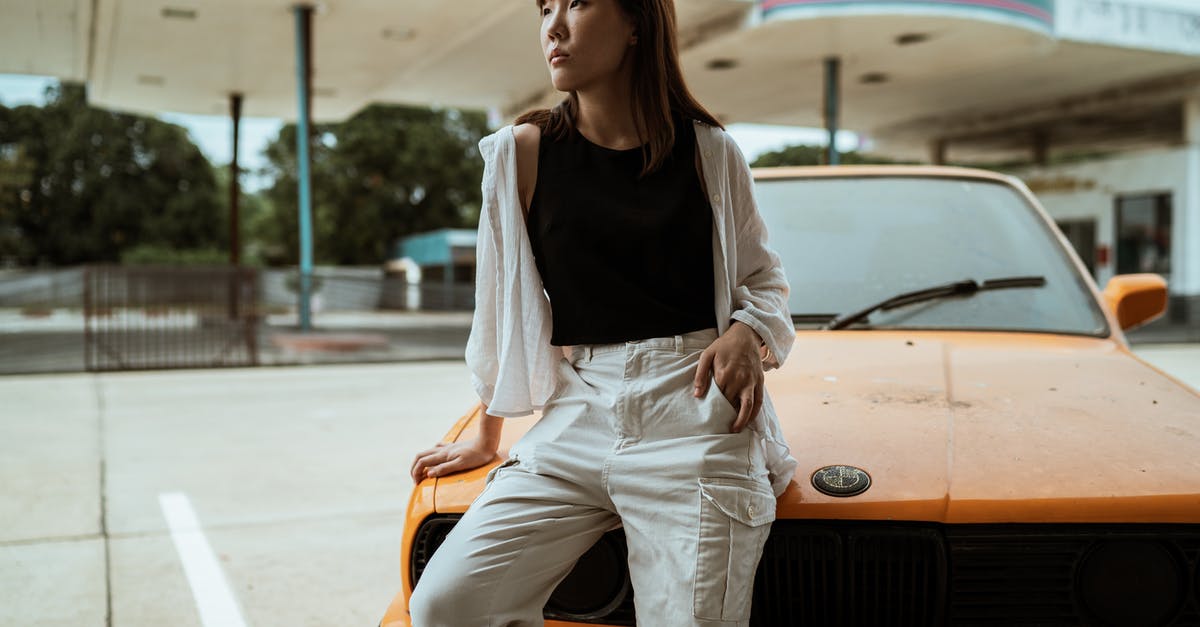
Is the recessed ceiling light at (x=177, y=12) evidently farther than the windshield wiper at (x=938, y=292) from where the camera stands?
Yes

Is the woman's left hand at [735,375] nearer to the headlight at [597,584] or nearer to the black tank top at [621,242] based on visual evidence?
the black tank top at [621,242]

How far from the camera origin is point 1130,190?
2353cm

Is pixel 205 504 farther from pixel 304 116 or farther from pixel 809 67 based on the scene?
pixel 809 67

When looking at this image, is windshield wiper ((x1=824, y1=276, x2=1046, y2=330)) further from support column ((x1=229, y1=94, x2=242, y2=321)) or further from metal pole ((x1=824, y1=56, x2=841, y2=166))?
support column ((x1=229, y1=94, x2=242, y2=321))

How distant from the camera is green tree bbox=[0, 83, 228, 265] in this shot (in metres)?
51.0

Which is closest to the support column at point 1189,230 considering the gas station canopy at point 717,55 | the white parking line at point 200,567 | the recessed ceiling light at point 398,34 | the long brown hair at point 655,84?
the gas station canopy at point 717,55

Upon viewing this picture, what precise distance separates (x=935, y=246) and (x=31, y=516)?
4156 millimetres

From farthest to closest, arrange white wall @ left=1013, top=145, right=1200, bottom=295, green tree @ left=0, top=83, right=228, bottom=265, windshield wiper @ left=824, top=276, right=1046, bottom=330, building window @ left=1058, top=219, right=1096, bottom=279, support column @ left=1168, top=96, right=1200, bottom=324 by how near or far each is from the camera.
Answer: green tree @ left=0, top=83, right=228, bottom=265
building window @ left=1058, top=219, right=1096, bottom=279
white wall @ left=1013, top=145, right=1200, bottom=295
support column @ left=1168, top=96, right=1200, bottom=324
windshield wiper @ left=824, top=276, right=1046, bottom=330

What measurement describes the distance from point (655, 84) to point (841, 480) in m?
0.76

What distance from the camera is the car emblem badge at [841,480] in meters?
1.70

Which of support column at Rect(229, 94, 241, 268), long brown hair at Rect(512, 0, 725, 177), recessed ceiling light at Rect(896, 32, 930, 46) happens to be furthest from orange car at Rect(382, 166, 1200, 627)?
support column at Rect(229, 94, 241, 268)

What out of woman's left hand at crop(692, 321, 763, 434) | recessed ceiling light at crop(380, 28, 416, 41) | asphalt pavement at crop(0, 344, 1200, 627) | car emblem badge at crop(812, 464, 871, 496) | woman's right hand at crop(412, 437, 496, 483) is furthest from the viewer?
recessed ceiling light at crop(380, 28, 416, 41)

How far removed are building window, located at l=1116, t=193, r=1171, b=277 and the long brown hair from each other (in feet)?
80.8

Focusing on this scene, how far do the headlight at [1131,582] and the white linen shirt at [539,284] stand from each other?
1.70 ft
